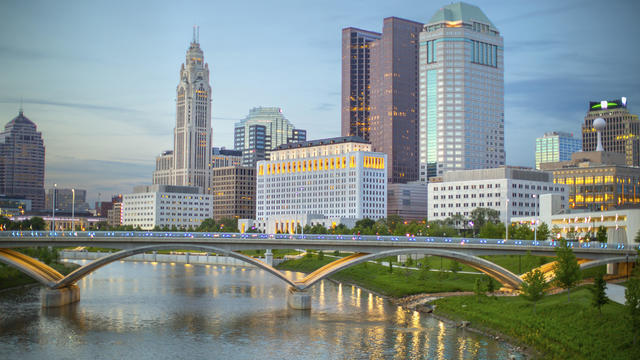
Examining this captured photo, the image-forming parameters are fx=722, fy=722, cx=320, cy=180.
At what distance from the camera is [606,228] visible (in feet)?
405

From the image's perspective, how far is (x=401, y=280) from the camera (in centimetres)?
11712

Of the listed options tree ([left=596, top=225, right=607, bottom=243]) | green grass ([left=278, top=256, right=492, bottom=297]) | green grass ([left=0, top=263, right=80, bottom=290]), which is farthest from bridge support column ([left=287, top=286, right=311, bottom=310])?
tree ([left=596, top=225, right=607, bottom=243])

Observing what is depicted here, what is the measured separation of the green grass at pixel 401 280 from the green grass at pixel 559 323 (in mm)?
17573

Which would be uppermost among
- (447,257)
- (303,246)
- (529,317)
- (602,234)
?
(602,234)

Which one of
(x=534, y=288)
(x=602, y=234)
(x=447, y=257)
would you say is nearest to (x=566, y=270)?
(x=534, y=288)

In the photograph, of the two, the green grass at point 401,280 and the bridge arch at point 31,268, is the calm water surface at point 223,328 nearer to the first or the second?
the green grass at point 401,280

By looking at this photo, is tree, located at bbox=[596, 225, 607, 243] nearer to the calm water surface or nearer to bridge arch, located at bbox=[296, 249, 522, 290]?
bridge arch, located at bbox=[296, 249, 522, 290]

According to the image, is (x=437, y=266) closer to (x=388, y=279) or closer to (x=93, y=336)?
(x=388, y=279)

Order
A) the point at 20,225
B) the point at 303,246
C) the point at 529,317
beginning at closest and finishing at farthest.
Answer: the point at 529,317, the point at 303,246, the point at 20,225

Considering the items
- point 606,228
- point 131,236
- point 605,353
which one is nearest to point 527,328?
point 605,353

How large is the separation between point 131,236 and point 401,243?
115 ft

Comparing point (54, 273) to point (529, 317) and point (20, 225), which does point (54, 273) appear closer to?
point (529, 317)

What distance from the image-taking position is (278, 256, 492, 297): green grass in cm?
10712

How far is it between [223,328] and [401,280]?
146ft
